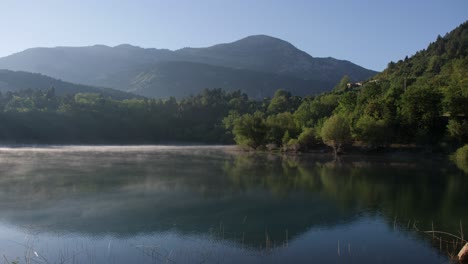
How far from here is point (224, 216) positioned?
2602cm

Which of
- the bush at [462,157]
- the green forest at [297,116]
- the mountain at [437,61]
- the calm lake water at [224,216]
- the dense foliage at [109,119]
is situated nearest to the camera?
the calm lake water at [224,216]

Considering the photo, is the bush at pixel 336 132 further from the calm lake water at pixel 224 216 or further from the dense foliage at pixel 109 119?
the dense foliage at pixel 109 119

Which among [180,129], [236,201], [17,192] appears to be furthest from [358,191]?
[180,129]

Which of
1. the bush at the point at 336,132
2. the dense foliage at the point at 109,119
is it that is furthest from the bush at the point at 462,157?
the dense foliage at the point at 109,119

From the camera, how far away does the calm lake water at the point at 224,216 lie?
1864 cm

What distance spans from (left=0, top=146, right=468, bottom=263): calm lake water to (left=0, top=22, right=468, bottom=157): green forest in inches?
1197

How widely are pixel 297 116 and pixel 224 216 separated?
80073 millimetres

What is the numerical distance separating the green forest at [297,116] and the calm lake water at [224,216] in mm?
30410

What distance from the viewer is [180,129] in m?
144

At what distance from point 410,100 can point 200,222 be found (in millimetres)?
62843

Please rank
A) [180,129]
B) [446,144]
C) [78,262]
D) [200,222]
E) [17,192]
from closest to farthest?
[78,262], [200,222], [17,192], [446,144], [180,129]

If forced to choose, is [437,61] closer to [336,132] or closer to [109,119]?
[336,132]

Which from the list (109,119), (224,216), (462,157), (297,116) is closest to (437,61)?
(297,116)

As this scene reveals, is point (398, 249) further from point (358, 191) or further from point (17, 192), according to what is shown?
point (17, 192)
